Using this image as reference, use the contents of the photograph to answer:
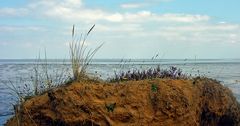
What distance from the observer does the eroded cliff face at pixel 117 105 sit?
29.0 feet

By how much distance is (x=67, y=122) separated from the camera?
29.0 ft

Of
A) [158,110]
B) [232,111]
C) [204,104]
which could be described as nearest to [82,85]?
[158,110]

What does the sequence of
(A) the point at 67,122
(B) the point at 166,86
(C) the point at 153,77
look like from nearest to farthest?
1. (A) the point at 67,122
2. (B) the point at 166,86
3. (C) the point at 153,77

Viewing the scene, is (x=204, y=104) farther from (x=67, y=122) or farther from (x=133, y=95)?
(x=67, y=122)

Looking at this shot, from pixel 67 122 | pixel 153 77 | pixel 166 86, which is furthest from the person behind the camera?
pixel 153 77

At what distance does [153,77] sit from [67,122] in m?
2.31

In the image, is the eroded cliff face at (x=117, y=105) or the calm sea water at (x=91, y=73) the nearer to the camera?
the eroded cliff face at (x=117, y=105)

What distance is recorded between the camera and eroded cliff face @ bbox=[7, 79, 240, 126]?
884 centimetres

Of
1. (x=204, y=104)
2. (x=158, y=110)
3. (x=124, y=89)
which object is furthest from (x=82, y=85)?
(x=204, y=104)

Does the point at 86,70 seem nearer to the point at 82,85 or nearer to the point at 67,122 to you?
the point at 82,85

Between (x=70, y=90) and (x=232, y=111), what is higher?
(x=70, y=90)

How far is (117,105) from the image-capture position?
898 cm

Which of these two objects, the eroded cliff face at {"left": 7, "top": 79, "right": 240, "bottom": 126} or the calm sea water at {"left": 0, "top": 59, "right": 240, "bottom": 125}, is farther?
the calm sea water at {"left": 0, "top": 59, "right": 240, "bottom": 125}

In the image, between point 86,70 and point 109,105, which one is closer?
point 109,105
